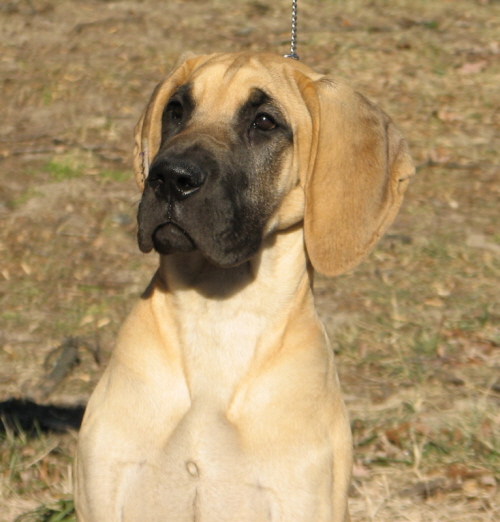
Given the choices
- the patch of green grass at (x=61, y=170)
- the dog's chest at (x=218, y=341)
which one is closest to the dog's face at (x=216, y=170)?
the dog's chest at (x=218, y=341)

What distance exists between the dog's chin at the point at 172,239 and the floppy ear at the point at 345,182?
1.60 feet

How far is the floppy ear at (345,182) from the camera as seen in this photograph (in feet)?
10.6

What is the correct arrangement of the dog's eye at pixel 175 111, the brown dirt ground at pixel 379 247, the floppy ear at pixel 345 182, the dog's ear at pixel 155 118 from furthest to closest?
the brown dirt ground at pixel 379 247
the dog's ear at pixel 155 118
the dog's eye at pixel 175 111
the floppy ear at pixel 345 182

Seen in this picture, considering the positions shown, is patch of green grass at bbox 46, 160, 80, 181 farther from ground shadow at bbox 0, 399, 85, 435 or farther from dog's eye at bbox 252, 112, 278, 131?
dog's eye at bbox 252, 112, 278, 131

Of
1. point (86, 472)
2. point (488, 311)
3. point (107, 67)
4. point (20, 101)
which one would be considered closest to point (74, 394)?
point (86, 472)

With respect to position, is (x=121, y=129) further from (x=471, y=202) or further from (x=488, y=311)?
(x=488, y=311)

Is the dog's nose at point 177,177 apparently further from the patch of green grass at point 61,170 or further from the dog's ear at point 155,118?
the patch of green grass at point 61,170

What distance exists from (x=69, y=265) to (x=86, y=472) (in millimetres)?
3691

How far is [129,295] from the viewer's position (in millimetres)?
6227

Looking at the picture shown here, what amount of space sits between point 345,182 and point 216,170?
54cm

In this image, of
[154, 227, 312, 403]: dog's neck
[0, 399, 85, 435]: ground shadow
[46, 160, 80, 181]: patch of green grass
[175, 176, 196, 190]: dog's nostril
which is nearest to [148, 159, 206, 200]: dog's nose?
[175, 176, 196, 190]: dog's nostril

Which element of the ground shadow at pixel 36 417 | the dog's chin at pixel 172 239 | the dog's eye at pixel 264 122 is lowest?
the ground shadow at pixel 36 417

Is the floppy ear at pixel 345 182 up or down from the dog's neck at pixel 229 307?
up

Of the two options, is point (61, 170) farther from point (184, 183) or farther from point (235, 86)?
point (184, 183)
